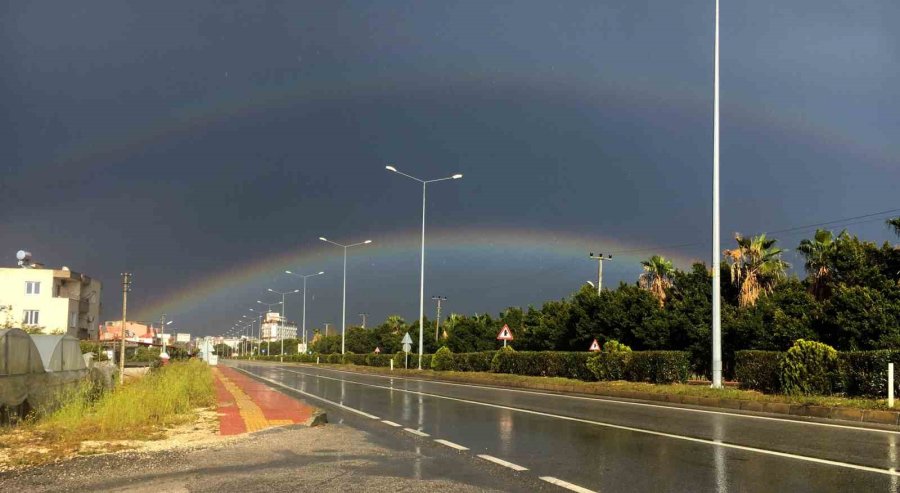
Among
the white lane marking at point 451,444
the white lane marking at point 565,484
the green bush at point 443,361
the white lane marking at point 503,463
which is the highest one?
the white lane marking at point 565,484

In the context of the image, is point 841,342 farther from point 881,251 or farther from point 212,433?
point 212,433

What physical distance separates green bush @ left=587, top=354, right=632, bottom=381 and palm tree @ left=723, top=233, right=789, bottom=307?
11.5m

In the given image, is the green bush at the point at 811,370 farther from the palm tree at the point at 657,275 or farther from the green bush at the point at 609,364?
the palm tree at the point at 657,275

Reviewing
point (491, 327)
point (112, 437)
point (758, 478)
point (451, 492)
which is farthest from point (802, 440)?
point (491, 327)

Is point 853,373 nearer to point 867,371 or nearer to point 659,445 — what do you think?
point 867,371

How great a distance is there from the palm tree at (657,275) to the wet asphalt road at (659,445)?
27.2 metres

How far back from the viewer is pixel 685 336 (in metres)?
31.8

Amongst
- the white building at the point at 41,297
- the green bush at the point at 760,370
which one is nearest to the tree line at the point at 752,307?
the green bush at the point at 760,370

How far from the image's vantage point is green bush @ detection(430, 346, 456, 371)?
45.0 meters

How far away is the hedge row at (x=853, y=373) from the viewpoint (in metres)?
17.2

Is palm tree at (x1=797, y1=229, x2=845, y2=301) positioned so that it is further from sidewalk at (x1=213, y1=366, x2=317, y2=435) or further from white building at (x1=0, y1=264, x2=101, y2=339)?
white building at (x1=0, y1=264, x2=101, y2=339)

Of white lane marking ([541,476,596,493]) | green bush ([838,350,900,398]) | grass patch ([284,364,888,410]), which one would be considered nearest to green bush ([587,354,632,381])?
grass patch ([284,364,888,410])

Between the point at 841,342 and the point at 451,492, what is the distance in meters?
20.9

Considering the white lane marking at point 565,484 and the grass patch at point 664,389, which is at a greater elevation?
the white lane marking at point 565,484
